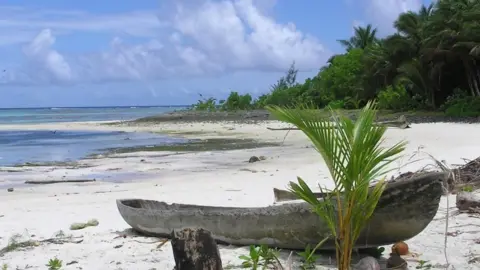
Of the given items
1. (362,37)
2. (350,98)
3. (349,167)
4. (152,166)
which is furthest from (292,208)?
(362,37)

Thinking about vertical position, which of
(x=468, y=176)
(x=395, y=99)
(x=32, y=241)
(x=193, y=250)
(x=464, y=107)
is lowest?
(x=32, y=241)

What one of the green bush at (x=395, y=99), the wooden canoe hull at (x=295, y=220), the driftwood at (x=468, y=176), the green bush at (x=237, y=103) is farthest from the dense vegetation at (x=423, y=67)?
the wooden canoe hull at (x=295, y=220)

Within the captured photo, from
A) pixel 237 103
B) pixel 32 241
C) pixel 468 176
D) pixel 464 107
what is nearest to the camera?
pixel 32 241

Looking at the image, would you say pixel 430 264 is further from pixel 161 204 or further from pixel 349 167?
pixel 161 204

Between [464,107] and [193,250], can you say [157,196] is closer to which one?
[193,250]

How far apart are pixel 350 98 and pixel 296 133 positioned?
87.1 ft

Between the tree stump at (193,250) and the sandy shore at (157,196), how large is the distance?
3.40 feet

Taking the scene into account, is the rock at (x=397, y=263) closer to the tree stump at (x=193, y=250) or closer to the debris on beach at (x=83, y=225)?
the tree stump at (x=193, y=250)

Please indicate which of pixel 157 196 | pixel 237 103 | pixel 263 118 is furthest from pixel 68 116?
pixel 157 196

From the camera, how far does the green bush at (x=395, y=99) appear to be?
135ft

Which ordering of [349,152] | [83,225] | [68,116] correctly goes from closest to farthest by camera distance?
1. [349,152]
2. [83,225]
3. [68,116]

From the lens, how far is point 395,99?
41281 millimetres

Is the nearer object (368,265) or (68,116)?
(368,265)

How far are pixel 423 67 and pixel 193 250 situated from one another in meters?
35.9
